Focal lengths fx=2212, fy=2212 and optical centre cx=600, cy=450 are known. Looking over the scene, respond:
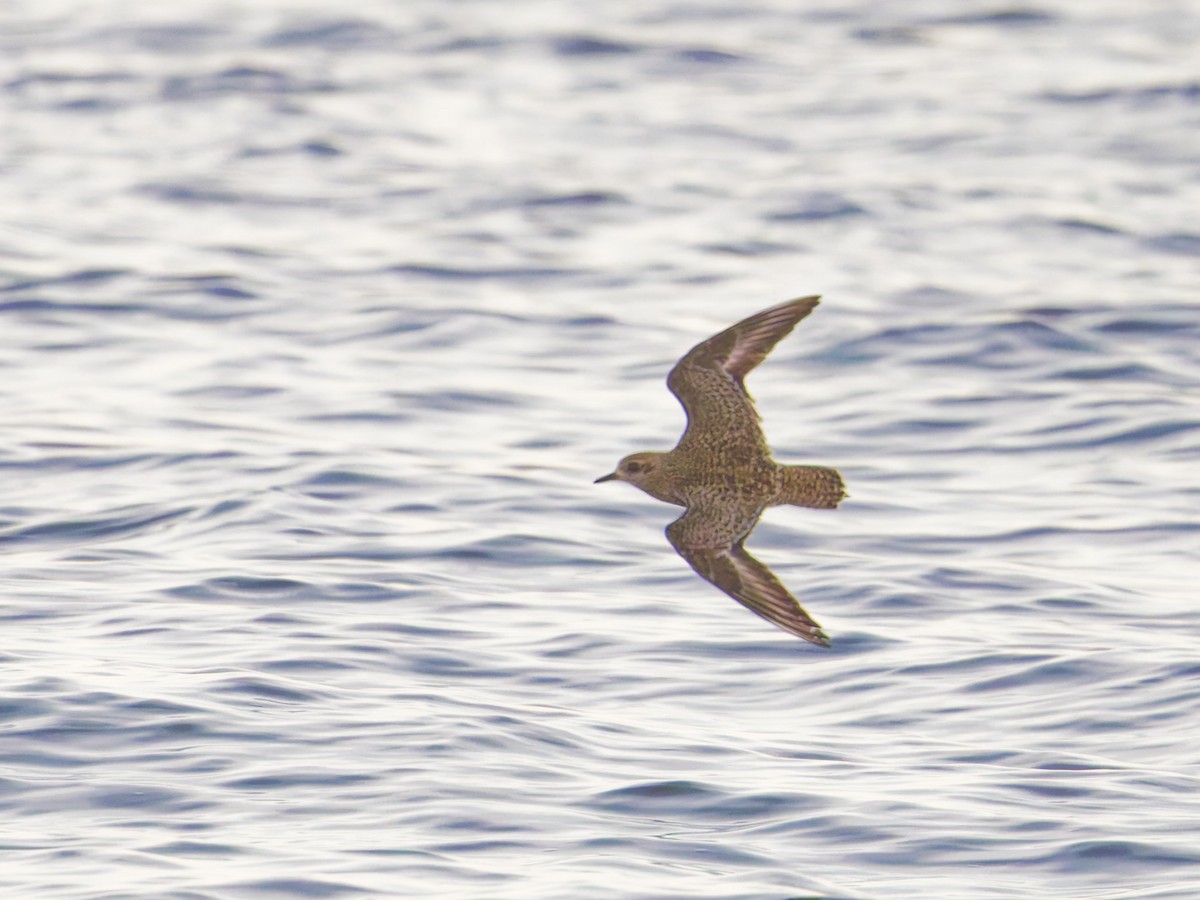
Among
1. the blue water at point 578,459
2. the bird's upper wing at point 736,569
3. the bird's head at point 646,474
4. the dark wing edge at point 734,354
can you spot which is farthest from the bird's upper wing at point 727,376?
the blue water at point 578,459

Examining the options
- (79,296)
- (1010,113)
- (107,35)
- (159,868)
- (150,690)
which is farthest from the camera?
(107,35)

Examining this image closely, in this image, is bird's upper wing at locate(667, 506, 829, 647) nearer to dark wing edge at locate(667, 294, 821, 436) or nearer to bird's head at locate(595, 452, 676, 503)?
bird's head at locate(595, 452, 676, 503)

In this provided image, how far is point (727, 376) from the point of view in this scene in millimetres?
8719

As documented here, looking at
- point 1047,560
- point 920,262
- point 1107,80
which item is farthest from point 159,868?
point 1107,80

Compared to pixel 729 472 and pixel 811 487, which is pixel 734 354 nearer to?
pixel 729 472

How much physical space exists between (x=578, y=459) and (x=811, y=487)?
248 inches

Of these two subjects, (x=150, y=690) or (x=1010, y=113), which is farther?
(x=1010, y=113)

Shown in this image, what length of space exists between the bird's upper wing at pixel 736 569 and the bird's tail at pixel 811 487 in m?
0.32

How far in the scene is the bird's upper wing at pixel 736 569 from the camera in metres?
8.36

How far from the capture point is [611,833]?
883 centimetres

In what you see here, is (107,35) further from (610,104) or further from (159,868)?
(159,868)

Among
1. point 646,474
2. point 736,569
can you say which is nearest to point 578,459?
point 646,474

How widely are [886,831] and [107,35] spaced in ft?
73.4

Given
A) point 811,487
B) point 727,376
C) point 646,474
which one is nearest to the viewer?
point 811,487
